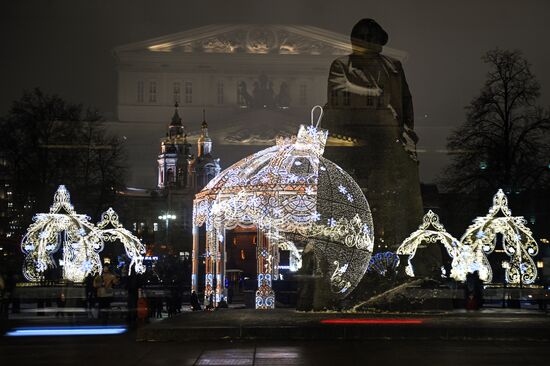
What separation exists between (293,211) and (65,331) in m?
5.75

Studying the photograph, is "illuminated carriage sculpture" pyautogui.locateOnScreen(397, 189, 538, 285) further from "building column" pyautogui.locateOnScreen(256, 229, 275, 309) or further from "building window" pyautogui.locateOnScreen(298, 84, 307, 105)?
"building window" pyautogui.locateOnScreen(298, 84, 307, 105)

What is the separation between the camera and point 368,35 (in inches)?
801

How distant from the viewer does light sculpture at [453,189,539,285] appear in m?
31.9

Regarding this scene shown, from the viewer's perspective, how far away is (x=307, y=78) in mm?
118062

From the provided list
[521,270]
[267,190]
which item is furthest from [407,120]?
[521,270]

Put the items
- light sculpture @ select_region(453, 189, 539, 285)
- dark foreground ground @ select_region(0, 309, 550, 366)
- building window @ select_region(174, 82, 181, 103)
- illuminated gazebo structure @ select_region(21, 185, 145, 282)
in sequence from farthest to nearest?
building window @ select_region(174, 82, 181, 103) < illuminated gazebo structure @ select_region(21, 185, 145, 282) < light sculpture @ select_region(453, 189, 539, 285) < dark foreground ground @ select_region(0, 309, 550, 366)

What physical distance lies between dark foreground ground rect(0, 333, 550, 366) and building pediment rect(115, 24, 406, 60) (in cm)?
9568

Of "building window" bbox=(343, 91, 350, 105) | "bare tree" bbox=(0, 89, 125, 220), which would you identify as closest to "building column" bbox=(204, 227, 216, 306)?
"building window" bbox=(343, 91, 350, 105)

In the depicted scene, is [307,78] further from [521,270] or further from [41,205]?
[521,270]

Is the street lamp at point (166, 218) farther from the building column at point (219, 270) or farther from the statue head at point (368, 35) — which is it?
the statue head at point (368, 35)

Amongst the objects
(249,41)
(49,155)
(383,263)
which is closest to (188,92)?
(249,41)

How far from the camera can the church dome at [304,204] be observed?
63.6 feet

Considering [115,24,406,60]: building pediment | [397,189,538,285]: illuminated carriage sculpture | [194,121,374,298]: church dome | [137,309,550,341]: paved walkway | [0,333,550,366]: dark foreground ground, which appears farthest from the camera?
[115,24,406,60]: building pediment

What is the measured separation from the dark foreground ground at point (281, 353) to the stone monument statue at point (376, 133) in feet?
13.7
